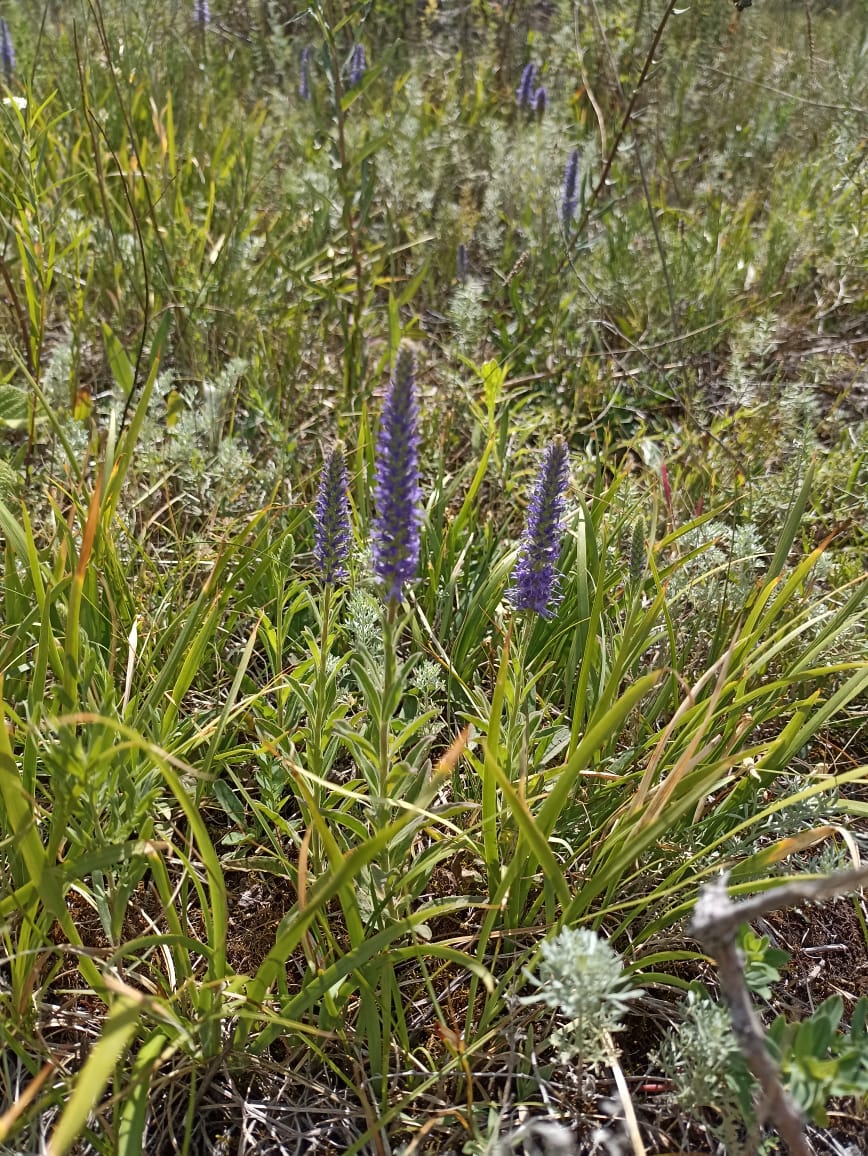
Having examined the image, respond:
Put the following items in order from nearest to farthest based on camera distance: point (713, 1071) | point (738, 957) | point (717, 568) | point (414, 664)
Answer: point (738, 957)
point (713, 1071)
point (414, 664)
point (717, 568)

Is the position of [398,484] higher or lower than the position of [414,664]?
higher

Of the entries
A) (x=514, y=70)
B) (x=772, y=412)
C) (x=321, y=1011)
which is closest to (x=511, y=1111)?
(x=321, y=1011)

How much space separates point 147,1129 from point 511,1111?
23.2 inches

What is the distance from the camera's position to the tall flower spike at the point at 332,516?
53.5 inches

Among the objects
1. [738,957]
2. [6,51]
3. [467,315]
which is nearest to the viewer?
[738,957]

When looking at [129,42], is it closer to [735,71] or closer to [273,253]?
[273,253]

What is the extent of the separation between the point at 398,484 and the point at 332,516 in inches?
11.5

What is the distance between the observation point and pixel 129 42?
3.41 metres

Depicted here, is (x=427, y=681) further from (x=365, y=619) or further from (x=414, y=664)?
(x=414, y=664)

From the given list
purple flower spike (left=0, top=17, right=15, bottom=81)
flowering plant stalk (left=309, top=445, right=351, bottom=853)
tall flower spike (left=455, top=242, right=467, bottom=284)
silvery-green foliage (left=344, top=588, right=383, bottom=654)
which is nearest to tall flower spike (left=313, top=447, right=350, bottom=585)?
flowering plant stalk (left=309, top=445, right=351, bottom=853)

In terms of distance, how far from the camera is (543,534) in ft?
4.66

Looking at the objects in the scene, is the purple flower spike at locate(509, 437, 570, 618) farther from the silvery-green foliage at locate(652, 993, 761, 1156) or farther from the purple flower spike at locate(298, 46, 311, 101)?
the purple flower spike at locate(298, 46, 311, 101)

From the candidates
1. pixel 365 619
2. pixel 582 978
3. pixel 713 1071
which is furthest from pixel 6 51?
pixel 713 1071

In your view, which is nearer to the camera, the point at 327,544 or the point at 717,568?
the point at 327,544
